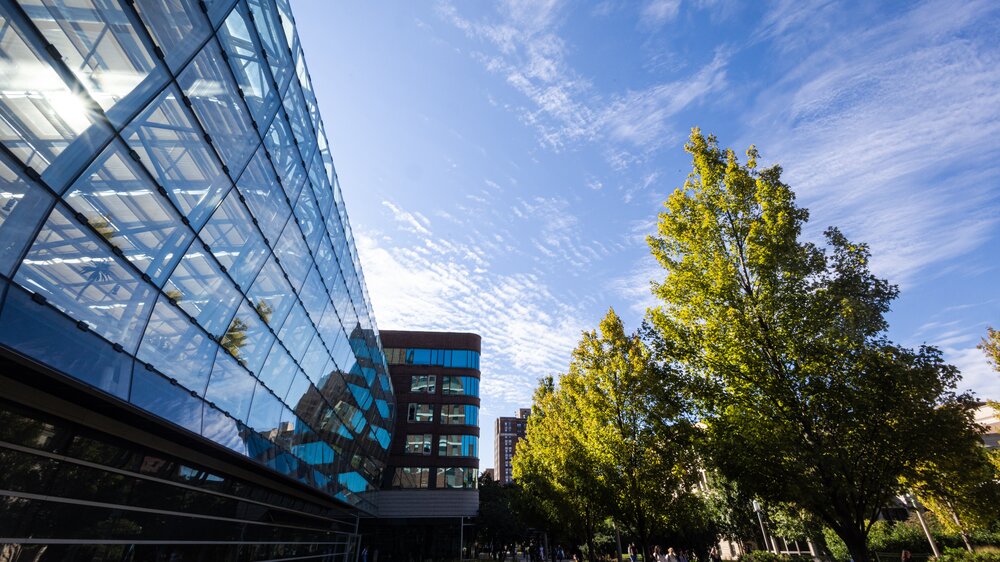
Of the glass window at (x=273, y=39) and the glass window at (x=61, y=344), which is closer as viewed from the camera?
the glass window at (x=61, y=344)

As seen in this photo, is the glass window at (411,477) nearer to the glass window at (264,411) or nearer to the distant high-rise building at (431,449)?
the distant high-rise building at (431,449)

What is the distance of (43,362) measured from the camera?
174 inches

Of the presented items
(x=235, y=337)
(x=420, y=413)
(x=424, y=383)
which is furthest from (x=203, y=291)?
(x=424, y=383)

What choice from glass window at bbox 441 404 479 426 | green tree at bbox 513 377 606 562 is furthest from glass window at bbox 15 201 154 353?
glass window at bbox 441 404 479 426

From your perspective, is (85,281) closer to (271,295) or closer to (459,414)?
(271,295)

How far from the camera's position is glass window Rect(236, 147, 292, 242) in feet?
26.9

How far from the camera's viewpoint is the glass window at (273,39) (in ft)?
25.7

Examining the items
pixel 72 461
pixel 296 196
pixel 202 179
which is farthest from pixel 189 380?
pixel 296 196

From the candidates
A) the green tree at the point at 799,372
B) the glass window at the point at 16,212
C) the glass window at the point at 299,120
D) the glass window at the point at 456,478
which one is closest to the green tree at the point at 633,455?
the green tree at the point at 799,372

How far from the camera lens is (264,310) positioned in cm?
995

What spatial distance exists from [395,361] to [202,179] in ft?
128

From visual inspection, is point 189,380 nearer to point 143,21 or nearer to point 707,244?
point 143,21

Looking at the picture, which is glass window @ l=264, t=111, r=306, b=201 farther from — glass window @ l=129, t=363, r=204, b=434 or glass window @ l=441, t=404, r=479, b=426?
glass window @ l=441, t=404, r=479, b=426

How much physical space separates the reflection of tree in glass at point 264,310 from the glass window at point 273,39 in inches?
188
